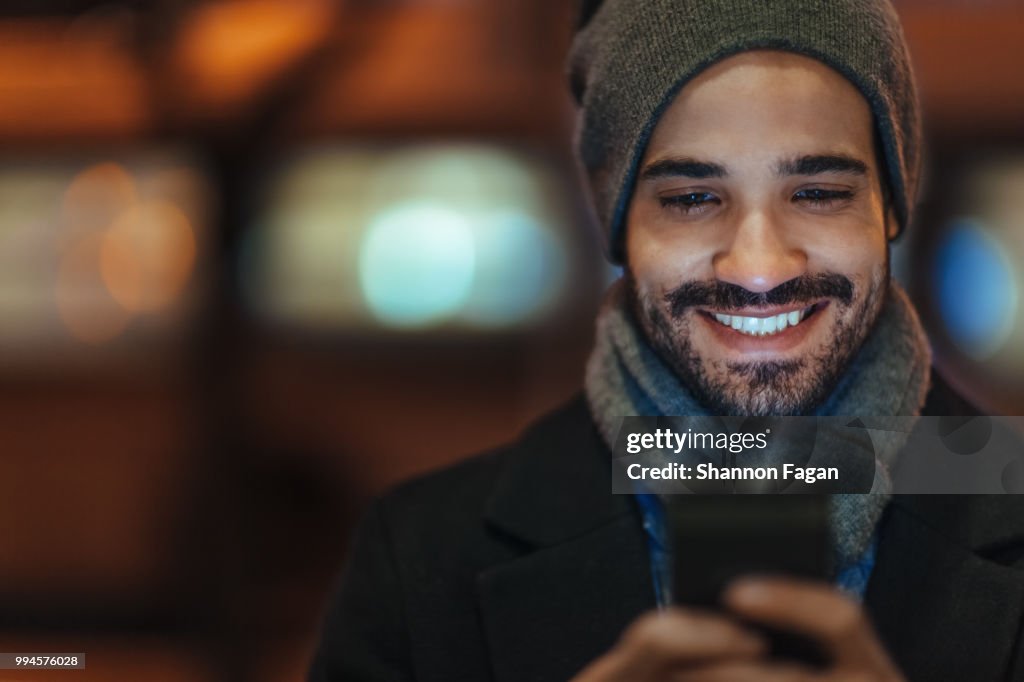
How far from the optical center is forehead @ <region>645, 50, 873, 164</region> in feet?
2.48

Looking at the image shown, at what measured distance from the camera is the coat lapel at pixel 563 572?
844mm

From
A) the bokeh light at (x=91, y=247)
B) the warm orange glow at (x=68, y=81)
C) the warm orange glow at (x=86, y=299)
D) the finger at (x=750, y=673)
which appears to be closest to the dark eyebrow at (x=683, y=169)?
the finger at (x=750, y=673)

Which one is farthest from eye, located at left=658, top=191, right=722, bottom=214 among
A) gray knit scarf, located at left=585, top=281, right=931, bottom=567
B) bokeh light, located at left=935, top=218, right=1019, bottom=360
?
bokeh light, located at left=935, top=218, right=1019, bottom=360

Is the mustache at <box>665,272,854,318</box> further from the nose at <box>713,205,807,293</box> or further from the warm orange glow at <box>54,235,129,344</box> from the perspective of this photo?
the warm orange glow at <box>54,235,129,344</box>

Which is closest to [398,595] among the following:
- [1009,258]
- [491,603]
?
[491,603]

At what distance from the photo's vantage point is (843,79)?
77 centimetres

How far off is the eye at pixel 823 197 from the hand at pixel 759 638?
299mm

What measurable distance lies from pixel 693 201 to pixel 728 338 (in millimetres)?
111

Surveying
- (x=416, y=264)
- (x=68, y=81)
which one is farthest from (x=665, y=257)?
(x=416, y=264)

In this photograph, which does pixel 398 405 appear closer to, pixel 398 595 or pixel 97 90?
pixel 97 90

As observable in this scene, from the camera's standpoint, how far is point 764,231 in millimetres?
747

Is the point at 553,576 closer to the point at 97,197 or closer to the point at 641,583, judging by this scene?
the point at 641,583

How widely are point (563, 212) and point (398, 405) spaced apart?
0.75m

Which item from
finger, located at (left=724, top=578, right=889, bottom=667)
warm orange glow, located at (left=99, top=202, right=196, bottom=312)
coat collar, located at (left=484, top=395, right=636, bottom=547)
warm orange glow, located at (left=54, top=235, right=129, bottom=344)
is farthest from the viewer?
warm orange glow, located at (left=54, top=235, right=129, bottom=344)
